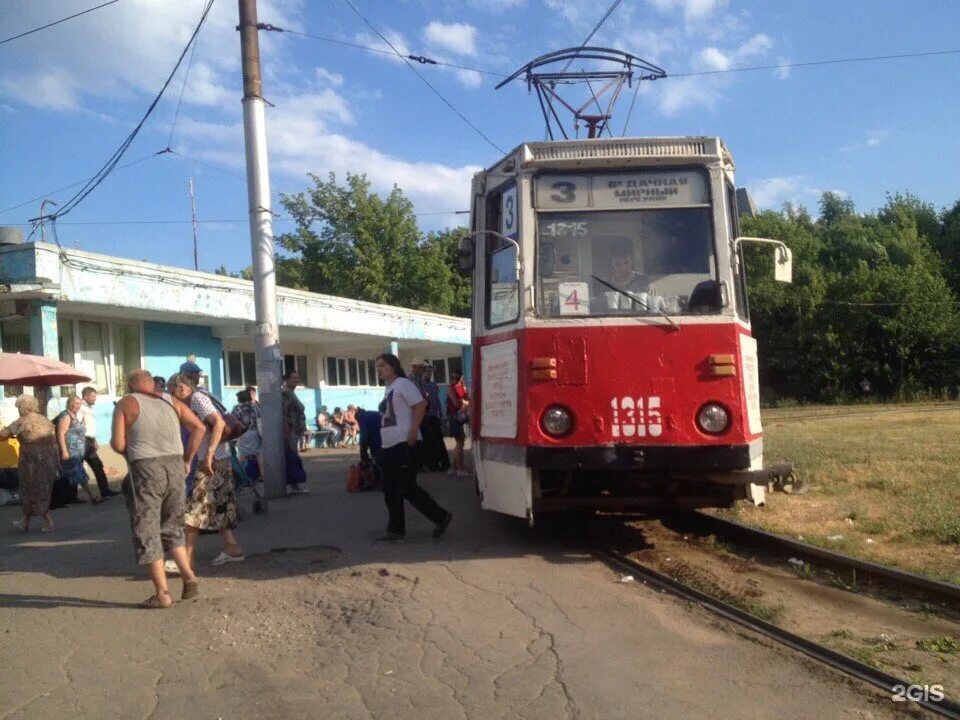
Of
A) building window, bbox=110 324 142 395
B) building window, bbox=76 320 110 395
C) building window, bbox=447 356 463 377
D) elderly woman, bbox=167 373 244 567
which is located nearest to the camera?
elderly woman, bbox=167 373 244 567

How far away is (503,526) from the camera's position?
8.88 m

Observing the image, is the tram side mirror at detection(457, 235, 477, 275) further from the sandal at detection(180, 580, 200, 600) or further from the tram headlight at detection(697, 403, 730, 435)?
the sandal at detection(180, 580, 200, 600)

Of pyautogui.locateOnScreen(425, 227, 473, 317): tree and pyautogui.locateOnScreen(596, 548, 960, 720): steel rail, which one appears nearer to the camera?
pyautogui.locateOnScreen(596, 548, 960, 720): steel rail

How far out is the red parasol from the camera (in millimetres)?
11570

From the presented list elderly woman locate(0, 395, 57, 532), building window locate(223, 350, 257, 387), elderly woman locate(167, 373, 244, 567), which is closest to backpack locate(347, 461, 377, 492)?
elderly woman locate(0, 395, 57, 532)

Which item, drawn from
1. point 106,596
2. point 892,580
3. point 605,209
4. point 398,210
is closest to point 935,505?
point 892,580

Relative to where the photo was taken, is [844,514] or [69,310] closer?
[844,514]

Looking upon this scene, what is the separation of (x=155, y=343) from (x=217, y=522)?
41.0ft

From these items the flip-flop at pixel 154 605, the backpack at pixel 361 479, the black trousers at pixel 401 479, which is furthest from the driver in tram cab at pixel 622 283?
the backpack at pixel 361 479

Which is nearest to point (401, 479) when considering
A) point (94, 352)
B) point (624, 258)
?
point (624, 258)

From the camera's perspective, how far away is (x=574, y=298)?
6922mm

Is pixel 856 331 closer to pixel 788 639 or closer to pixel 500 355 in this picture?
pixel 500 355

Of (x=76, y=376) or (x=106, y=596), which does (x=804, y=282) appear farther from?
(x=106, y=596)

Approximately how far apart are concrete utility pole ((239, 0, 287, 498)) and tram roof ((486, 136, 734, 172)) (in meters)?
5.54
